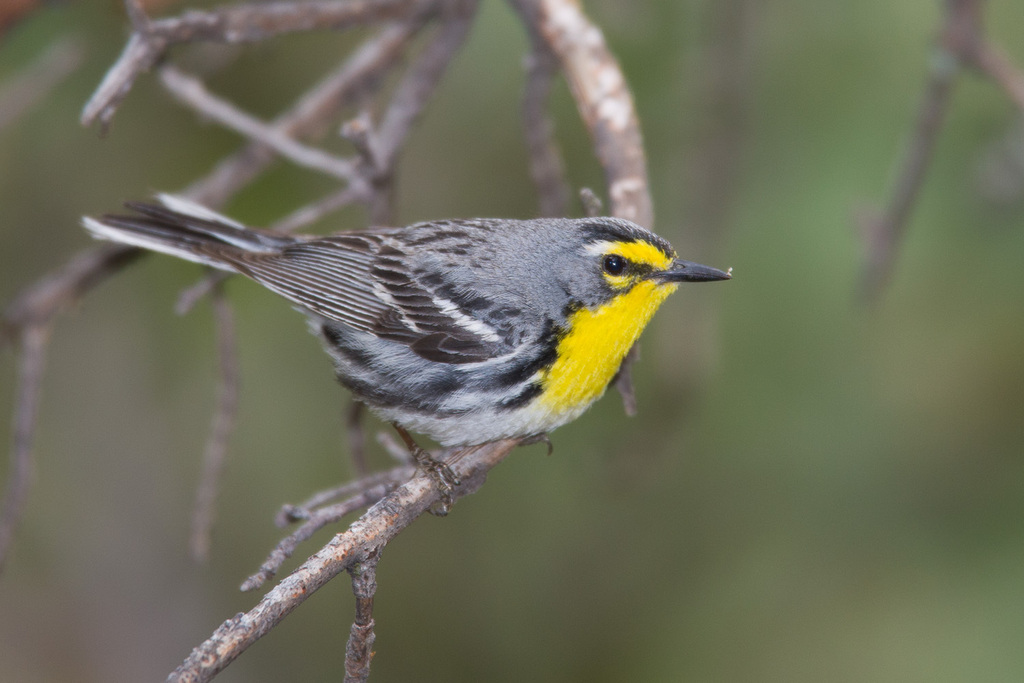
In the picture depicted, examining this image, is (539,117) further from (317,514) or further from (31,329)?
(31,329)

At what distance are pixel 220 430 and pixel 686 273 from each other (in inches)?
83.9

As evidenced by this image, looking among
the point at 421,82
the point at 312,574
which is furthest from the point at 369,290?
the point at 312,574

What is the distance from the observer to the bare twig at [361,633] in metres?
2.68

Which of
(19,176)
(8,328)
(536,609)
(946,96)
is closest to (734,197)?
(946,96)

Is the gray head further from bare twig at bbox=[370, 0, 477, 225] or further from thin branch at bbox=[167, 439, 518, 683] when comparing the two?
thin branch at bbox=[167, 439, 518, 683]

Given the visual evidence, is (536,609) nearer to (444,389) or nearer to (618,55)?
(444,389)

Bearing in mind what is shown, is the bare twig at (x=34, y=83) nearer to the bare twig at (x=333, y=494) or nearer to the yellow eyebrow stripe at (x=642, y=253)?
the bare twig at (x=333, y=494)

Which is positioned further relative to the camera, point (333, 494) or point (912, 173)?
point (912, 173)

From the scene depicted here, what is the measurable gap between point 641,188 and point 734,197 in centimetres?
173

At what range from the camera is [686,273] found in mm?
4164

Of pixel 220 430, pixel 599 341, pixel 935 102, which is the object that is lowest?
pixel 220 430

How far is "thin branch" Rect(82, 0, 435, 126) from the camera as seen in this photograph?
3.62 meters

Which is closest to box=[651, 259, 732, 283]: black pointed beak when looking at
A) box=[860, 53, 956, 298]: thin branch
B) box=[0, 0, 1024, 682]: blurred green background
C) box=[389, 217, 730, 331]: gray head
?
box=[389, 217, 730, 331]: gray head

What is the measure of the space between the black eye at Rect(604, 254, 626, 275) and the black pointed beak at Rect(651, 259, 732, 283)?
0.14 metres
